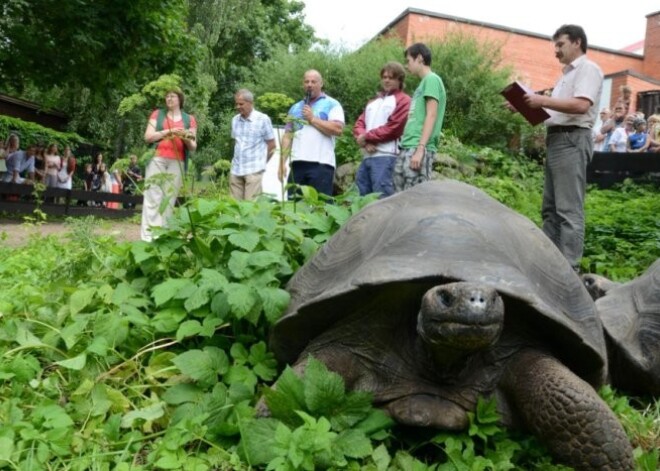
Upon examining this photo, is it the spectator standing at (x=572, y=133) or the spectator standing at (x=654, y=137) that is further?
the spectator standing at (x=654, y=137)

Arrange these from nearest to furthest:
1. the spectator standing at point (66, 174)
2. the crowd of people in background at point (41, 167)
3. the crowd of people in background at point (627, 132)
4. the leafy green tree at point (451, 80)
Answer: the crowd of people in background at point (627, 132)
the crowd of people in background at point (41, 167)
the spectator standing at point (66, 174)
the leafy green tree at point (451, 80)

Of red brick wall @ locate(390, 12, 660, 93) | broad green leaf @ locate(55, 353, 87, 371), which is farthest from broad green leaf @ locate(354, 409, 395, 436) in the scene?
red brick wall @ locate(390, 12, 660, 93)

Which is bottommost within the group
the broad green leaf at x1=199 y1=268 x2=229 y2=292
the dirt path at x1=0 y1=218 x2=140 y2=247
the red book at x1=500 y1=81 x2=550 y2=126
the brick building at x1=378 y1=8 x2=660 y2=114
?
the dirt path at x1=0 y1=218 x2=140 y2=247

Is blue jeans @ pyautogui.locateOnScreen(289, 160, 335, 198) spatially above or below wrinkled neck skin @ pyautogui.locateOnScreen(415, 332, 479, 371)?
above

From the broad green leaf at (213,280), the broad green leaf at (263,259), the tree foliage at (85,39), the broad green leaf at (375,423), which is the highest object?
the tree foliage at (85,39)

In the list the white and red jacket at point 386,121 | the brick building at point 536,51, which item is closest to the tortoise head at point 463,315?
the white and red jacket at point 386,121

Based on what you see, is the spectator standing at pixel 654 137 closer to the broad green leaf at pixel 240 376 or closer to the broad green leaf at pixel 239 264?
the broad green leaf at pixel 239 264

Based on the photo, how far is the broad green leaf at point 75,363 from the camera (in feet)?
6.67

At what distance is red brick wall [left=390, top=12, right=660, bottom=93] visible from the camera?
734 inches

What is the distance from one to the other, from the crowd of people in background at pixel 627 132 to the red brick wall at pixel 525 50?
7.02m

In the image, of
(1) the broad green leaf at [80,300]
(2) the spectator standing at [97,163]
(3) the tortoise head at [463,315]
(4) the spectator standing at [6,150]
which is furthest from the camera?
(2) the spectator standing at [97,163]

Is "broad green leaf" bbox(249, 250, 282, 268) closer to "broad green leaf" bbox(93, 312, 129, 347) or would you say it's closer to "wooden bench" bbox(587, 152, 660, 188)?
"broad green leaf" bbox(93, 312, 129, 347)

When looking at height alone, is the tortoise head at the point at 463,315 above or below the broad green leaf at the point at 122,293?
above

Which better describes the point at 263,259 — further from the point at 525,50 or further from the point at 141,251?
the point at 525,50
